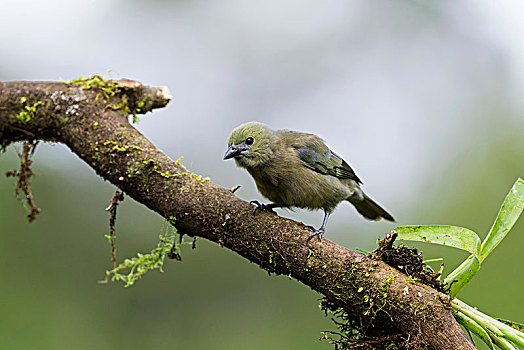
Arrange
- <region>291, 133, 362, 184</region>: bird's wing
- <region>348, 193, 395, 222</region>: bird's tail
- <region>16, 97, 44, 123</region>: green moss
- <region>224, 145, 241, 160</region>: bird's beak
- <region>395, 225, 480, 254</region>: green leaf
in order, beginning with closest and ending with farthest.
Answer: <region>395, 225, 480, 254</region>: green leaf → <region>16, 97, 44, 123</region>: green moss → <region>224, 145, 241, 160</region>: bird's beak → <region>291, 133, 362, 184</region>: bird's wing → <region>348, 193, 395, 222</region>: bird's tail

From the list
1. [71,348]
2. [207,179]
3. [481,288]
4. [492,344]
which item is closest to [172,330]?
[71,348]

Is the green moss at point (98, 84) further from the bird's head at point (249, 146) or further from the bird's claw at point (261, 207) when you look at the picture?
the bird's claw at point (261, 207)

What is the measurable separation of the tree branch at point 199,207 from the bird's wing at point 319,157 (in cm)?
104

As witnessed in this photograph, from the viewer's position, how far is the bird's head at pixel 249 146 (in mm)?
3418

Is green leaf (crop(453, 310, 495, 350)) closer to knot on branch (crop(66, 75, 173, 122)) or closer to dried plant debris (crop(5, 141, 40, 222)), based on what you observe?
knot on branch (crop(66, 75, 173, 122))

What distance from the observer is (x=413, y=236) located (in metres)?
2.54

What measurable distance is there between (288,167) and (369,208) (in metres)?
1.05

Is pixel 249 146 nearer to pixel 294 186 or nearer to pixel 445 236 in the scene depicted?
pixel 294 186

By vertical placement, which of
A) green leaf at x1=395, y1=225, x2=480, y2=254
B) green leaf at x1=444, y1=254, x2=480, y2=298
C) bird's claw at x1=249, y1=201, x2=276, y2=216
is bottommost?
green leaf at x1=444, y1=254, x2=480, y2=298

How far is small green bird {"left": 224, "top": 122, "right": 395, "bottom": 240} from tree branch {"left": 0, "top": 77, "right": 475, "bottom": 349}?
0.69m

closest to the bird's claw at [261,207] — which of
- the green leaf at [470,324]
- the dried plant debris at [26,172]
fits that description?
the green leaf at [470,324]

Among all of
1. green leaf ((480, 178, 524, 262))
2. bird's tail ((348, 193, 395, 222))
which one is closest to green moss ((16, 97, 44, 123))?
bird's tail ((348, 193, 395, 222))

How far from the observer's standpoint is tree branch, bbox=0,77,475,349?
2195mm

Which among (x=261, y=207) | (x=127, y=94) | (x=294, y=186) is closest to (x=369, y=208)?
(x=294, y=186)
